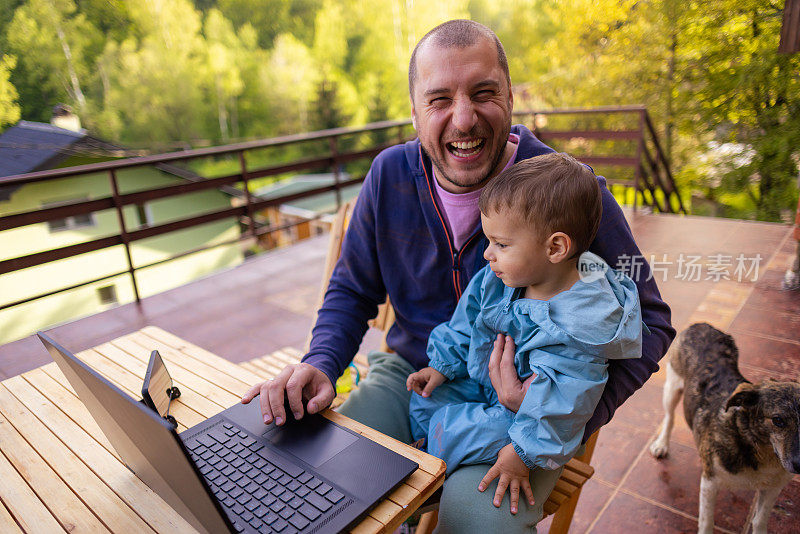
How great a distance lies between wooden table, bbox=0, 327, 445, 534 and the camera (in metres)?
0.73

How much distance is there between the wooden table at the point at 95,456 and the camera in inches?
28.5

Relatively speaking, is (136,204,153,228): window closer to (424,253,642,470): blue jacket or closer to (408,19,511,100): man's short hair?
(408,19,511,100): man's short hair

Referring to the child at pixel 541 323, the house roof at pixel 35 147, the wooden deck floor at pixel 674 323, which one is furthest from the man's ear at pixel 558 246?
the house roof at pixel 35 147

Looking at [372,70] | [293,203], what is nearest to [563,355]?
[293,203]

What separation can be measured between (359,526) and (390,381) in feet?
2.08

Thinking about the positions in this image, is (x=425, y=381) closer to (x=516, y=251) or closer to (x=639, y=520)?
(x=516, y=251)

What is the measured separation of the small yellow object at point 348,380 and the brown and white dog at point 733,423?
1042mm

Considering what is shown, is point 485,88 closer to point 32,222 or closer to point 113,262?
point 32,222

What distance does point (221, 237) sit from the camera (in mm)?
17484

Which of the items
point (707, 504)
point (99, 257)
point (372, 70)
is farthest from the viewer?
point (372, 70)

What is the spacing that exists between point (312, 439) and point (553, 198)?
2.02ft

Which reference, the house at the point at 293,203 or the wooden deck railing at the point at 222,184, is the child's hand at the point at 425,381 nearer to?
the wooden deck railing at the point at 222,184

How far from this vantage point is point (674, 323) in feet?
10.00

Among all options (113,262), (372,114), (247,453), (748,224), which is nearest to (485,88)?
(247,453)
